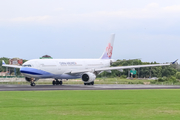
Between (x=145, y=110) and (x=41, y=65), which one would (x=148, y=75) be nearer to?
(x=41, y=65)

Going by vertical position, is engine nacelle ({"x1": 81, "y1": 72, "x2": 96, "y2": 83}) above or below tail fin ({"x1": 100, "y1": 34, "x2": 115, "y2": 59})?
below

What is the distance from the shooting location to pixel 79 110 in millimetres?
20734

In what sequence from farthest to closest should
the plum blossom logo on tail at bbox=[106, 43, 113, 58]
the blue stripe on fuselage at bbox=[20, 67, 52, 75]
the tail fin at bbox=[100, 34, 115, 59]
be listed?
the plum blossom logo on tail at bbox=[106, 43, 113, 58] < the tail fin at bbox=[100, 34, 115, 59] < the blue stripe on fuselage at bbox=[20, 67, 52, 75]

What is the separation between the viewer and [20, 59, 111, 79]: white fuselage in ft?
173

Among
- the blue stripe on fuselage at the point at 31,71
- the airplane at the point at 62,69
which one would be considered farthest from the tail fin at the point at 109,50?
the blue stripe on fuselage at the point at 31,71

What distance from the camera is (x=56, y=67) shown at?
56469 millimetres

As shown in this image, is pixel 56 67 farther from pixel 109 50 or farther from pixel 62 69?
pixel 109 50

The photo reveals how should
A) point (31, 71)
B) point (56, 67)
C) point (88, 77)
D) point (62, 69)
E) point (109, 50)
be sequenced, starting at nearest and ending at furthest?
point (31, 71) → point (56, 67) → point (88, 77) → point (62, 69) → point (109, 50)

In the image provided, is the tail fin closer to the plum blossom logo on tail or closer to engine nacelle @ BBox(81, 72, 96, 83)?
the plum blossom logo on tail

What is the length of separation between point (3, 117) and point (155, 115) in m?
8.21

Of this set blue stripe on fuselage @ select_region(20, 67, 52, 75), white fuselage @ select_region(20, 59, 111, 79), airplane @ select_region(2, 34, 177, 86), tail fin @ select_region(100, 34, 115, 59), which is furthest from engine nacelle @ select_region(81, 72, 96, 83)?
tail fin @ select_region(100, 34, 115, 59)

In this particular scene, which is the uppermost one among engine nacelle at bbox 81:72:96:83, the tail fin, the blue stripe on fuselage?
the tail fin

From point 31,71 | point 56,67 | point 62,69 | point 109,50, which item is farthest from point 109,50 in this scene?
point 31,71

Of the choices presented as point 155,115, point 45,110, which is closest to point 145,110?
point 155,115
